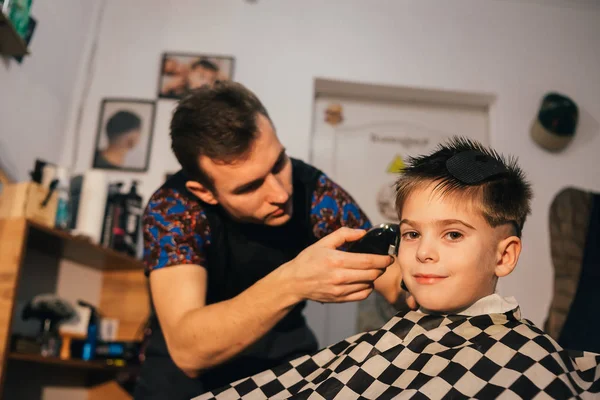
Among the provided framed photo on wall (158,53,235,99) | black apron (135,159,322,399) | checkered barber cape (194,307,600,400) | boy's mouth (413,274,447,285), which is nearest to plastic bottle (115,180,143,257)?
framed photo on wall (158,53,235,99)

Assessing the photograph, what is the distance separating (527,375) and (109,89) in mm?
2635

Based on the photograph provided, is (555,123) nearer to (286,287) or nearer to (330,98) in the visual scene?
(330,98)

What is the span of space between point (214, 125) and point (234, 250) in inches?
13.8

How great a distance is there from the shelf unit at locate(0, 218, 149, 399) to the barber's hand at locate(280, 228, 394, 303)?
120cm

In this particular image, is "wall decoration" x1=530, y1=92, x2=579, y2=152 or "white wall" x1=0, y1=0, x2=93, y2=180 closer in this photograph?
"white wall" x1=0, y1=0, x2=93, y2=180

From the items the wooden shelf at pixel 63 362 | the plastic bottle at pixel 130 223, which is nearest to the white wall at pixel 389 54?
the plastic bottle at pixel 130 223

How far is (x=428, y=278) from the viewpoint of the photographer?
1.03 meters

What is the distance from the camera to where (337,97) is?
316 cm

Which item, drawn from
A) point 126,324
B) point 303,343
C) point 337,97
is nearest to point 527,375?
point 303,343

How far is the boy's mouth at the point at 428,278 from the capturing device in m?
1.02

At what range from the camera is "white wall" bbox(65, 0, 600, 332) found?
2.92 metres

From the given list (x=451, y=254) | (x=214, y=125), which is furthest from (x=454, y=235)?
(x=214, y=125)

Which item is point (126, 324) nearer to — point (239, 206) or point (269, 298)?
point (239, 206)

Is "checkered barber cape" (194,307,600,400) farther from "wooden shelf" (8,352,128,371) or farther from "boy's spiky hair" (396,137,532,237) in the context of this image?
"wooden shelf" (8,352,128,371)
